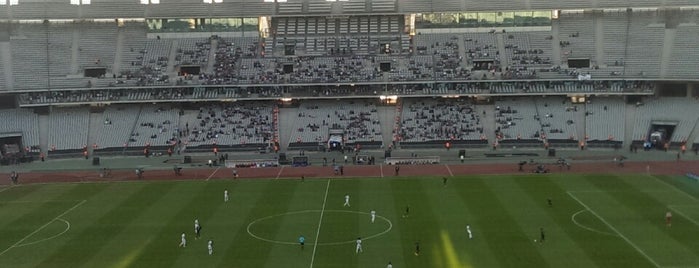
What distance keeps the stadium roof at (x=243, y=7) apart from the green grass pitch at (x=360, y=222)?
120 feet

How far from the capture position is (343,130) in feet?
278

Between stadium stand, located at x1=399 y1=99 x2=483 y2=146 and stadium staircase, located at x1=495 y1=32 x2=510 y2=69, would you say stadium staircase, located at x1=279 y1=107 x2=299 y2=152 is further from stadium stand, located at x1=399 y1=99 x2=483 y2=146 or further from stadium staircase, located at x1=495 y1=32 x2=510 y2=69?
stadium staircase, located at x1=495 y1=32 x2=510 y2=69

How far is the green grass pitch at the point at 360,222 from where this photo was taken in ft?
135

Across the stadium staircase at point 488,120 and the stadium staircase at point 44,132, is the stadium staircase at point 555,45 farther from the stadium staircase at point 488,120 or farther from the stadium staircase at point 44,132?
the stadium staircase at point 44,132

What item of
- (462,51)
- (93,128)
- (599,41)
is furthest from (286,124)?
(599,41)

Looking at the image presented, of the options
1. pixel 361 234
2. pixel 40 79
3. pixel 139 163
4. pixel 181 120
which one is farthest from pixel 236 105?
pixel 361 234

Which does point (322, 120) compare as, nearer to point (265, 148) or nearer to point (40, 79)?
point (265, 148)

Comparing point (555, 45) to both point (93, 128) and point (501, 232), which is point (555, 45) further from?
point (93, 128)

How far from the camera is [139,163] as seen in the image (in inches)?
3054

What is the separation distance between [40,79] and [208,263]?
5760 cm

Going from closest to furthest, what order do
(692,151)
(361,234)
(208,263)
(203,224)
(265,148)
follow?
(208,263), (361,234), (203,224), (692,151), (265,148)

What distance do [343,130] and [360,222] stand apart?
36154 millimetres

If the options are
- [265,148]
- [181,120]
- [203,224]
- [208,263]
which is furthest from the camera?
[181,120]

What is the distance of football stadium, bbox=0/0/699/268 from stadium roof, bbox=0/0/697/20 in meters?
0.25
